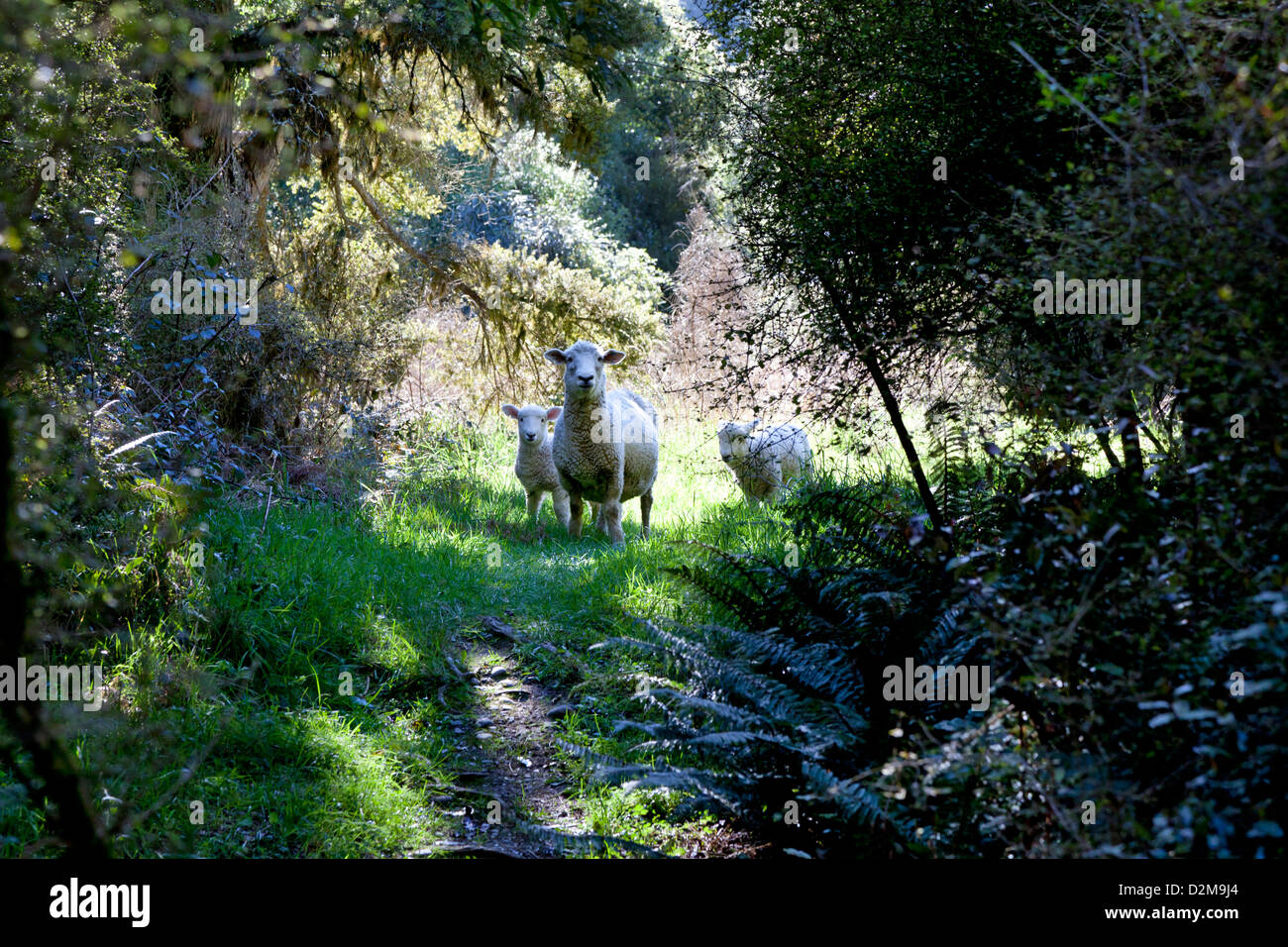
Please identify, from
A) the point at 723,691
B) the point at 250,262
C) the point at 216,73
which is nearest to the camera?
the point at 723,691

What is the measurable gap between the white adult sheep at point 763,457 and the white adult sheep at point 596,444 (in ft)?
3.02

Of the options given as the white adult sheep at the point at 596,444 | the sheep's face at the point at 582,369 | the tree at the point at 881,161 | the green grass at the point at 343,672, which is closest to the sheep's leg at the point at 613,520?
the white adult sheep at the point at 596,444

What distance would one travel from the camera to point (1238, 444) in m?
2.92

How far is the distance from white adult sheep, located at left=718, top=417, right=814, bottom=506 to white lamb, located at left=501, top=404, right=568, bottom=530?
203 centimetres

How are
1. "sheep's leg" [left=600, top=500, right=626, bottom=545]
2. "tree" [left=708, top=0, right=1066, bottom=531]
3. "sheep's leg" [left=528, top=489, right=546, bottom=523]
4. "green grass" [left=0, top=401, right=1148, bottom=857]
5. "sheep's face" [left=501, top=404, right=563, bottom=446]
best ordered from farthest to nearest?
"sheep's leg" [left=528, top=489, right=546, bottom=523] < "sheep's face" [left=501, top=404, right=563, bottom=446] < "sheep's leg" [left=600, top=500, right=626, bottom=545] < "tree" [left=708, top=0, right=1066, bottom=531] < "green grass" [left=0, top=401, right=1148, bottom=857]

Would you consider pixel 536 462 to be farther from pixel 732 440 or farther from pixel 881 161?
→ pixel 881 161

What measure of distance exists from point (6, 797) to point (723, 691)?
2948 millimetres

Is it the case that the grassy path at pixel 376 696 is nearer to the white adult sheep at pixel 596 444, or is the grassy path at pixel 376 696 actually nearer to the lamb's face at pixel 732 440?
the white adult sheep at pixel 596 444

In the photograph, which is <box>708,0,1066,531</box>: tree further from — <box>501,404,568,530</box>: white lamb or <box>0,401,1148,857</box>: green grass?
<box>501,404,568,530</box>: white lamb

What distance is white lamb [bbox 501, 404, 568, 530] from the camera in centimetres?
1154

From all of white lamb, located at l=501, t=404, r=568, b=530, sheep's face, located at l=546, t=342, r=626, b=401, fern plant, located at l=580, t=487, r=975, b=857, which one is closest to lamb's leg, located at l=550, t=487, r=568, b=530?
white lamb, located at l=501, t=404, r=568, b=530

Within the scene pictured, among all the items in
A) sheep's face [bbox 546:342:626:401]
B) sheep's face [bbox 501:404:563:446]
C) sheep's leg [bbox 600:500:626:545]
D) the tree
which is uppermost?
the tree
